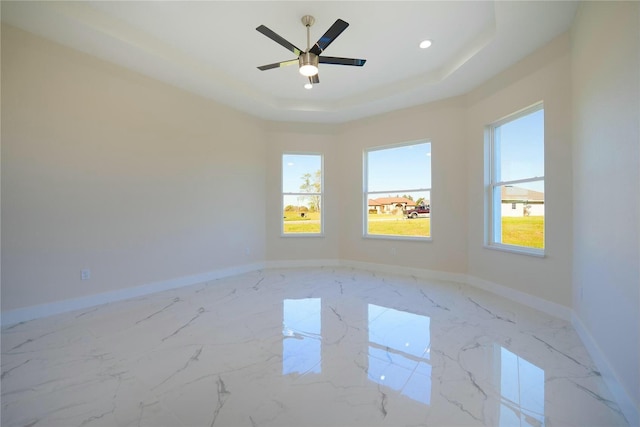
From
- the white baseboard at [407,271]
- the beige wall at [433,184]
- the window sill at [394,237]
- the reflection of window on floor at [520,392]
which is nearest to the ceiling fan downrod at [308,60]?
the beige wall at [433,184]

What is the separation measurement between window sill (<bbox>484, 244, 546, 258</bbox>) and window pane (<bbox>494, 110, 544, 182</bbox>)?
863 millimetres

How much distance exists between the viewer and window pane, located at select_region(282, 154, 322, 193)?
525cm

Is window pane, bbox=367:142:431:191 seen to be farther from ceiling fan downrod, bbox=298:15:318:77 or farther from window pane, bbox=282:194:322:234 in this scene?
ceiling fan downrod, bbox=298:15:318:77

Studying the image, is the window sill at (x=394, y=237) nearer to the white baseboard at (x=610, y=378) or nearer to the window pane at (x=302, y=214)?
the window pane at (x=302, y=214)

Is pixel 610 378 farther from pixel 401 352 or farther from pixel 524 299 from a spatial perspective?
pixel 524 299

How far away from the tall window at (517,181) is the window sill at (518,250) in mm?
11

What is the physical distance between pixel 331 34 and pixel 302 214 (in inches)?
134

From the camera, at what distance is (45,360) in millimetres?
1966

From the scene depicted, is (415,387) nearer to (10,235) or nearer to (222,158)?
(10,235)

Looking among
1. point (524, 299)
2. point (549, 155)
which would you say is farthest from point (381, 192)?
point (524, 299)

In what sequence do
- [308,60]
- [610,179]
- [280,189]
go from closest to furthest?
[610,179], [308,60], [280,189]

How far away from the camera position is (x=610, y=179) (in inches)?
68.7

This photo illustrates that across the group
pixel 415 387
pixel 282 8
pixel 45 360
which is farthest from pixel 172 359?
pixel 282 8

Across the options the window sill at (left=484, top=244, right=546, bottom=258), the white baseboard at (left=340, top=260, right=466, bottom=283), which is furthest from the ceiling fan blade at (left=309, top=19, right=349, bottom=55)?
the white baseboard at (left=340, top=260, right=466, bottom=283)
